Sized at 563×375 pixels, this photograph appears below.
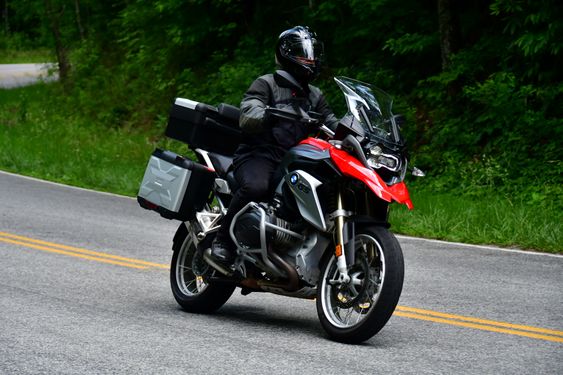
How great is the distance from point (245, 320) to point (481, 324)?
1.76 metres

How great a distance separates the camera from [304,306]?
899 cm

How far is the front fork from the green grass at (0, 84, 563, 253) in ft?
18.7

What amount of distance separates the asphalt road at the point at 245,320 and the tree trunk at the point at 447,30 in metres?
6.94

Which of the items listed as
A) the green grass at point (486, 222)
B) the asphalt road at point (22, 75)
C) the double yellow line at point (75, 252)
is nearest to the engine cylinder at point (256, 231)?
the double yellow line at point (75, 252)

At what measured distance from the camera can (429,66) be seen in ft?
Answer: 67.4

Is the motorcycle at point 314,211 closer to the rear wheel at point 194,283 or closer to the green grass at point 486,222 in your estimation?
the rear wheel at point 194,283

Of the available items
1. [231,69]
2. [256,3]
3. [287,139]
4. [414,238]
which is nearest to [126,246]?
[414,238]

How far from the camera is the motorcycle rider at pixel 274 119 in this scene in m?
7.78

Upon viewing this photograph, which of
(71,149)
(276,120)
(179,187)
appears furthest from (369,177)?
(71,149)

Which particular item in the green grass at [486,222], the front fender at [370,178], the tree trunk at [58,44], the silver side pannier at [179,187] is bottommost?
the tree trunk at [58,44]

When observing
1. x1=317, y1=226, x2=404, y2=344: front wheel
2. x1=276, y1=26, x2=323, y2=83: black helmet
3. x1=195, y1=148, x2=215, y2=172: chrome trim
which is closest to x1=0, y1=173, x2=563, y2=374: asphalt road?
x1=317, y1=226, x2=404, y2=344: front wheel

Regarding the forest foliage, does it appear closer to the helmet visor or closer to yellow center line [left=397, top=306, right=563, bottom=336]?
yellow center line [left=397, top=306, right=563, bottom=336]

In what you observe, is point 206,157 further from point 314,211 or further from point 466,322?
point 466,322

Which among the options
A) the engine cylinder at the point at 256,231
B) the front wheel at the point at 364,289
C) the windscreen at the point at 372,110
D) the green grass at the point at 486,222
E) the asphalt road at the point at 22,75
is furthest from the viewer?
the asphalt road at the point at 22,75
